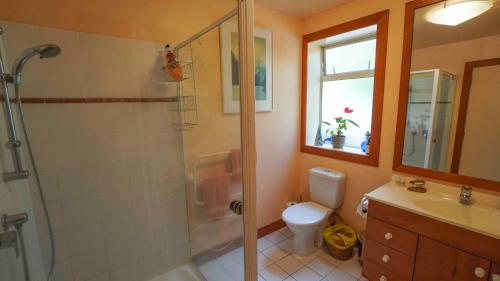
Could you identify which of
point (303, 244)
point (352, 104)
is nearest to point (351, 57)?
point (352, 104)

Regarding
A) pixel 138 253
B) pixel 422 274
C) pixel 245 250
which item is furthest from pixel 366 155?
pixel 138 253

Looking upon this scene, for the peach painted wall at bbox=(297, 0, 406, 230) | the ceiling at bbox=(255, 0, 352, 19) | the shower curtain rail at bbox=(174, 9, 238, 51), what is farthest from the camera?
the ceiling at bbox=(255, 0, 352, 19)

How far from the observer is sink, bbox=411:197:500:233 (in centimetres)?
124

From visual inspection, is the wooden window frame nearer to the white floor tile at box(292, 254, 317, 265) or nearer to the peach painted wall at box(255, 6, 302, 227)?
the peach painted wall at box(255, 6, 302, 227)

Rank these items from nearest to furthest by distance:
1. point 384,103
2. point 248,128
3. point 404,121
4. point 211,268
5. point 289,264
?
point 248,128 < point 211,268 < point 404,121 < point 384,103 < point 289,264

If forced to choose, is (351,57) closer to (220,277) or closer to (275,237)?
(275,237)

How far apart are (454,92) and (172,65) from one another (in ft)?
6.48

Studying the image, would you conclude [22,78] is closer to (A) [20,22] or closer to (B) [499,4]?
(A) [20,22]

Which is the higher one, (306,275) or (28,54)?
(28,54)

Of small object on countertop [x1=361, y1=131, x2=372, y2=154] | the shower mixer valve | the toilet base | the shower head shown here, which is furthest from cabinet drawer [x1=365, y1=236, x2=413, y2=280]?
the shower head

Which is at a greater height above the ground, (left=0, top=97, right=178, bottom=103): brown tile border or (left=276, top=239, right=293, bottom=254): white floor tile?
(left=0, top=97, right=178, bottom=103): brown tile border

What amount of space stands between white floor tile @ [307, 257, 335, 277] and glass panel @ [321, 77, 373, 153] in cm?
112

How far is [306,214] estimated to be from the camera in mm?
2096

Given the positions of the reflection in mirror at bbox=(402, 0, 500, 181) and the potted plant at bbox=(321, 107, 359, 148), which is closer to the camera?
the reflection in mirror at bbox=(402, 0, 500, 181)
